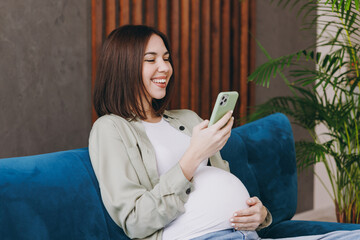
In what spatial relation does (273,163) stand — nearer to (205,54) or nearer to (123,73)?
(123,73)

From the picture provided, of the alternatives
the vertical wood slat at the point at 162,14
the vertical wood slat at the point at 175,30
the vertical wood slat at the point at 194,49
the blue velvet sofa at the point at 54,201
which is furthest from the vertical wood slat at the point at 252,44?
the blue velvet sofa at the point at 54,201

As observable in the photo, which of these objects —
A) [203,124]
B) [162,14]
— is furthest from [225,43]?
[203,124]

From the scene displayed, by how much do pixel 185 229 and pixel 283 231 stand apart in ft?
2.16

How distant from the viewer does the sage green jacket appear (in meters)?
1.23

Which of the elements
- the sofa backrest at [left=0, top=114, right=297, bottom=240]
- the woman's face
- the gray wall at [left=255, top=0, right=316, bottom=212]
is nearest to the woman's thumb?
the woman's face

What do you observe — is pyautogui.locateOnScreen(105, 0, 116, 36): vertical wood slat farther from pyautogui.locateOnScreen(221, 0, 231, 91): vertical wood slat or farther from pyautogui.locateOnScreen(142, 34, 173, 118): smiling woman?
pyautogui.locateOnScreen(221, 0, 231, 91): vertical wood slat

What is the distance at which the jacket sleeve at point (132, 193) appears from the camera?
4.01ft

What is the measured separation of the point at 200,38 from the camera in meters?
2.67

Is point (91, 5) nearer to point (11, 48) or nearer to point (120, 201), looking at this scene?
point (11, 48)

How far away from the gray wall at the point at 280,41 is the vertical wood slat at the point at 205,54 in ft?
1.99

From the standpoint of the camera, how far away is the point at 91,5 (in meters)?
2.08

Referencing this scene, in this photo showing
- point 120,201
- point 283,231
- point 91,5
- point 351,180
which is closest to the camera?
point 120,201

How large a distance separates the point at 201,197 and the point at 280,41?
7.78 ft

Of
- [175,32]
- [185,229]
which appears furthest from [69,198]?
[175,32]
